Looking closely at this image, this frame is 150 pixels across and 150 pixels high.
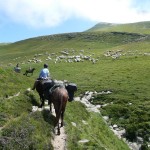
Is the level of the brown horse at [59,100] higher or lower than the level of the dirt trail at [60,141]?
higher

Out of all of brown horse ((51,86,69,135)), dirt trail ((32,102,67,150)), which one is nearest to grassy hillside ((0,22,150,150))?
dirt trail ((32,102,67,150))

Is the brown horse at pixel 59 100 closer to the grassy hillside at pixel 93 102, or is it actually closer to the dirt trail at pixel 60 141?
the dirt trail at pixel 60 141

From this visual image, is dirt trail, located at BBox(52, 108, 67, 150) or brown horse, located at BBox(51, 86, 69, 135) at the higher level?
brown horse, located at BBox(51, 86, 69, 135)

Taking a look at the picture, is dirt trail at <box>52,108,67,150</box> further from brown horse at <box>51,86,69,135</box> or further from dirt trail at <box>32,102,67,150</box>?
brown horse at <box>51,86,69,135</box>

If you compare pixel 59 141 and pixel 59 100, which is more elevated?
pixel 59 100

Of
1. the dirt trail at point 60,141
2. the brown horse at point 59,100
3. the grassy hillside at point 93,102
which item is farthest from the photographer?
the brown horse at point 59,100

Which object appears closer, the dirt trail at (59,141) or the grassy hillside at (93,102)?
the dirt trail at (59,141)

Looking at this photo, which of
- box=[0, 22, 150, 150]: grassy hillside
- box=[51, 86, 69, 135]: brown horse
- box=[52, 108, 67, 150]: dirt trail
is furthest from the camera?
box=[51, 86, 69, 135]: brown horse

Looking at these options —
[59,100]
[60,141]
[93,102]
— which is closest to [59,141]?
[60,141]

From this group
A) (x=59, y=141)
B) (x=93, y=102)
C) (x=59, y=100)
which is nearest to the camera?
(x=59, y=141)

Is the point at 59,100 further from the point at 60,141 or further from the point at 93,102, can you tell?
the point at 93,102

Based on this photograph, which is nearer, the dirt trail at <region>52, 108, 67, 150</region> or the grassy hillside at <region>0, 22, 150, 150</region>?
the dirt trail at <region>52, 108, 67, 150</region>

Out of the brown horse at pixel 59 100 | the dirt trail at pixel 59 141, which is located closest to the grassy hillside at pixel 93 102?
the dirt trail at pixel 59 141

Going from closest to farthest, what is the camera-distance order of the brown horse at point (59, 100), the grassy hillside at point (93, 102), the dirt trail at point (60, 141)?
the dirt trail at point (60, 141), the grassy hillside at point (93, 102), the brown horse at point (59, 100)
